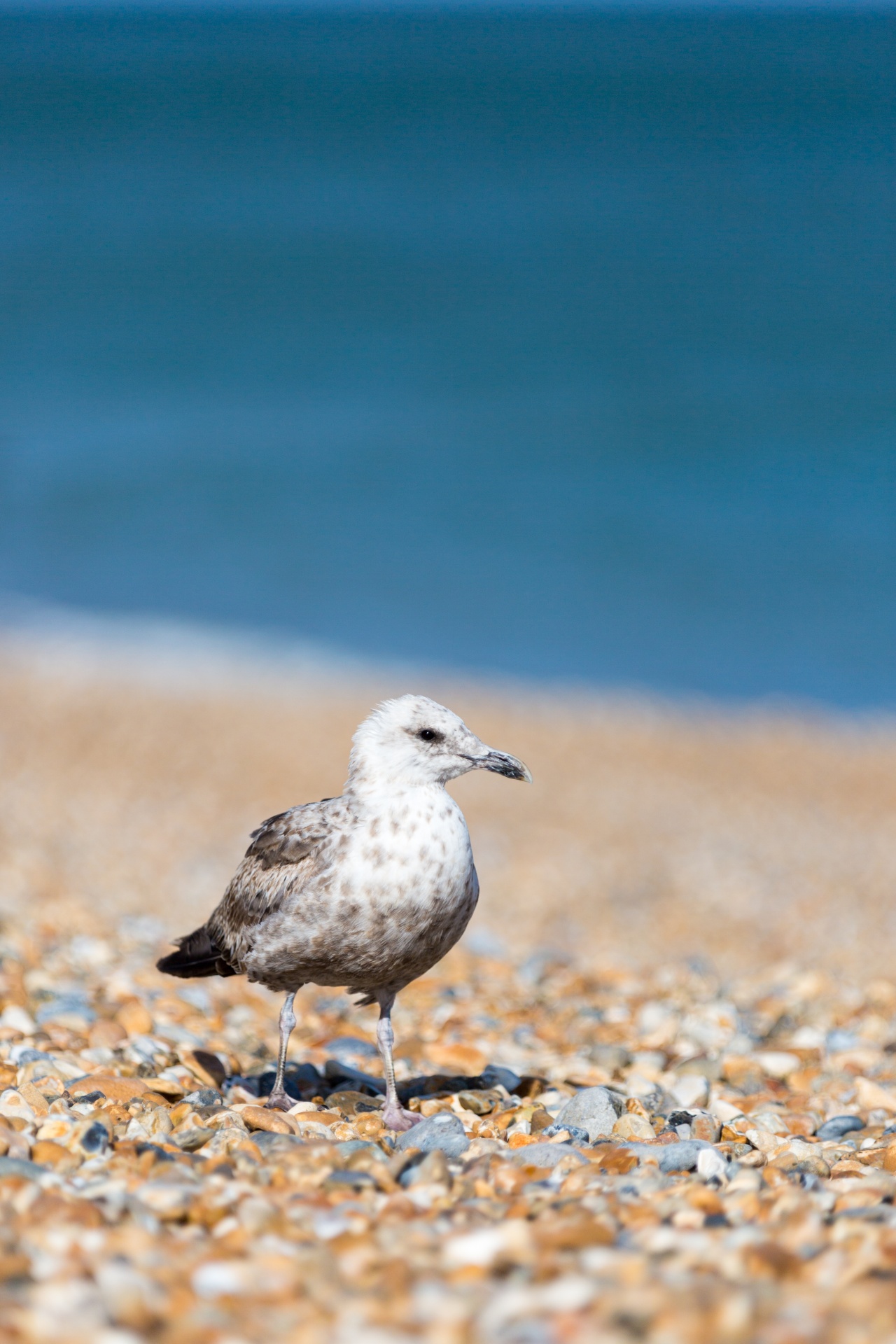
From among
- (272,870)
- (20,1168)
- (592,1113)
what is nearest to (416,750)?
(272,870)

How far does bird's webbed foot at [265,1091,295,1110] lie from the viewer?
174 inches

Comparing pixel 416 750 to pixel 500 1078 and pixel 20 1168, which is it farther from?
pixel 20 1168

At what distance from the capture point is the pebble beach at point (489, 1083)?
2607 millimetres

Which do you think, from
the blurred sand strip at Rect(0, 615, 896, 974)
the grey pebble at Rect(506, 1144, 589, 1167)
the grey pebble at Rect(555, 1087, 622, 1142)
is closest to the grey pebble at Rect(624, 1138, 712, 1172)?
the grey pebble at Rect(506, 1144, 589, 1167)

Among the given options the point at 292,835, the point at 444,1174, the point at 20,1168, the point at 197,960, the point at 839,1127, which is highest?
the point at 292,835

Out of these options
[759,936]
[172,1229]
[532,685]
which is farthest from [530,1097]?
[532,685]

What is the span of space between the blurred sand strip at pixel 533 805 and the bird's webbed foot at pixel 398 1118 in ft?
12.4

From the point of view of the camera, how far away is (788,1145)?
13.7 ft

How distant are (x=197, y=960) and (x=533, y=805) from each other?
24.5 ft

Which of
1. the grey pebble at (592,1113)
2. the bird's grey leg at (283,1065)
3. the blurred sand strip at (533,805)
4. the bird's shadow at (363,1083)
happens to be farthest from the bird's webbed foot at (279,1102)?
the blurred sand strip at (533,805)

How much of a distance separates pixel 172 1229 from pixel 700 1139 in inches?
72.1

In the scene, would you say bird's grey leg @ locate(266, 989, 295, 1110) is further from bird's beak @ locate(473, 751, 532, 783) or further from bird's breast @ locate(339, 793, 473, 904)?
bird's beak @ locate(473, 751, 532, 783)

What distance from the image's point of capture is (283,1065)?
14.9ft

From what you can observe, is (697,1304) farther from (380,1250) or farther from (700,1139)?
(700,1139)
